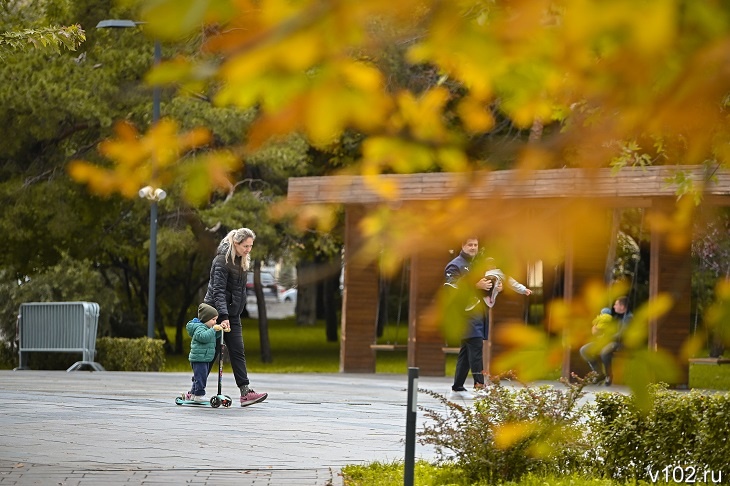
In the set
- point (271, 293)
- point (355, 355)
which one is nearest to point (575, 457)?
point (355, 355)

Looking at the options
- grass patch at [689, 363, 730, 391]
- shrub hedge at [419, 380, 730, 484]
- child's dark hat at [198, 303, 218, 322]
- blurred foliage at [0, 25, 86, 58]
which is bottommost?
grass patch at [689, 363, 730, 391]

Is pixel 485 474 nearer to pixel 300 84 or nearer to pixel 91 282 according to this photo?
pixel 300 84

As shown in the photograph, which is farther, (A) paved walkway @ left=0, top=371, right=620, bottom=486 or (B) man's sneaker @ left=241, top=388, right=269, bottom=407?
(B) man's sneaker @ left=241, top=388, right=269, bottom=407

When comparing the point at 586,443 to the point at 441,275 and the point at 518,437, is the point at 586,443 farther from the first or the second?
the point at 441,275

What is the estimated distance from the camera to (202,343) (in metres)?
14.2

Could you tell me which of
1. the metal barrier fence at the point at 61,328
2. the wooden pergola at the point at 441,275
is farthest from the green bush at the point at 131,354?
the wooden pergola at the point at 441,275

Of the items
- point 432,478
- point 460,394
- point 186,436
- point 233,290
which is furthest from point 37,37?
point 432,478

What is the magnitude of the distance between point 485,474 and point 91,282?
23400mm

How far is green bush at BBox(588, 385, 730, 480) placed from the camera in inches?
347

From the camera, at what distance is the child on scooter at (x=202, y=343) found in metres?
14.0

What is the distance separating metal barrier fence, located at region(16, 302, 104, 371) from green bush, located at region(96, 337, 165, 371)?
464mm

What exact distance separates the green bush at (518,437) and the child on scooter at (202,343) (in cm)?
508

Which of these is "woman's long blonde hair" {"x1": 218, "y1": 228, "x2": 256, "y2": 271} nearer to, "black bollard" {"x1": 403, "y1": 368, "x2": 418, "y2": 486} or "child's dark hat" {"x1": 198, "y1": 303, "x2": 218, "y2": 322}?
"child's dark hat" {"x1": 198, "y1": 303, "x2": 218, "y2": 322}

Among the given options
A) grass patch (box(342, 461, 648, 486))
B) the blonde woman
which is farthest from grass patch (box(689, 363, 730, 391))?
grass patch (box(342, 461, 648, 486))
